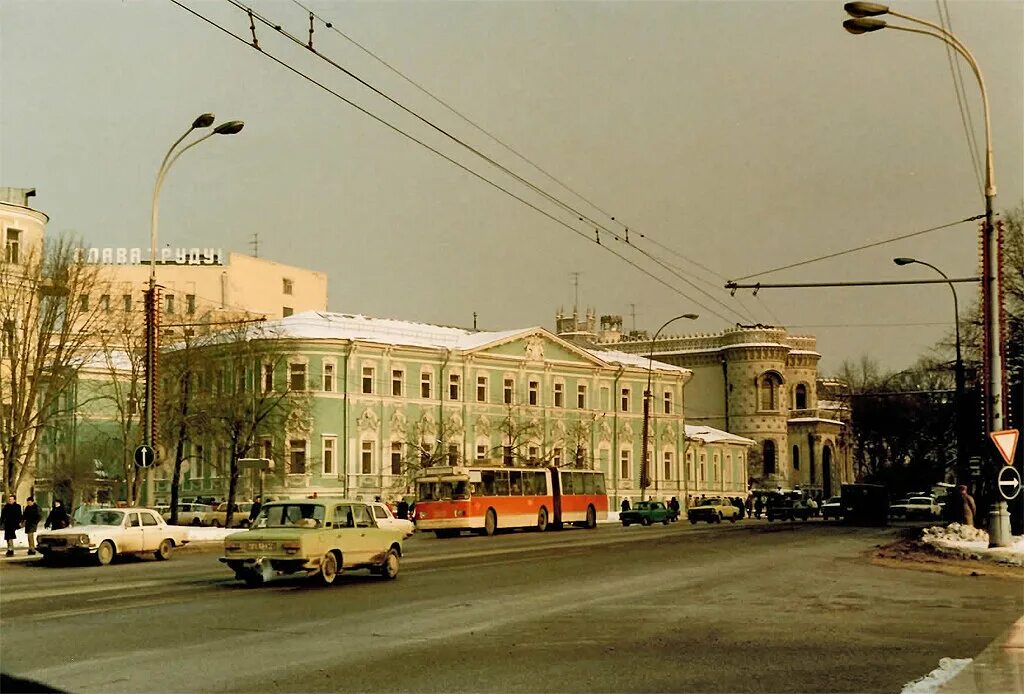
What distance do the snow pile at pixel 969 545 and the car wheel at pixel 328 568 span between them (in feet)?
47.9

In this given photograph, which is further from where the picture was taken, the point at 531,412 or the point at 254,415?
the point at 531,412

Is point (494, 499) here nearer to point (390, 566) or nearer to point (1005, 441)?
point (390, 566)

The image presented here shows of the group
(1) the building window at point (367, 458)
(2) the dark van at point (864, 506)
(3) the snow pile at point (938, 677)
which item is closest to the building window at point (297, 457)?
(1) the building window at point (367, 458)

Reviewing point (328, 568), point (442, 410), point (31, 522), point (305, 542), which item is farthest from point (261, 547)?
point (442, 410)

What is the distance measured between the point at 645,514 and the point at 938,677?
5217cm

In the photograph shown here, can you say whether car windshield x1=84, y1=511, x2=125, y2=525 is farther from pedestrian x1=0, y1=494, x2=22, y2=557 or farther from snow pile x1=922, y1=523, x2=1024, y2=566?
snow pile x1=922, y1=523, x2=1024, y2=566

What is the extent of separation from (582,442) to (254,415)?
101 ft

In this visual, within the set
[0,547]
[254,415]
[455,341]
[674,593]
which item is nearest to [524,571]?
[674,593]

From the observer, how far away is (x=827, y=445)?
127 meters

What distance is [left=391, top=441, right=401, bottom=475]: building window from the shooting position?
73562 mm

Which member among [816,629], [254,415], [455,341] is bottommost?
[816,629]

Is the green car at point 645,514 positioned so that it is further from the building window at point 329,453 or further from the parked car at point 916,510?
the parked car at point 916,510

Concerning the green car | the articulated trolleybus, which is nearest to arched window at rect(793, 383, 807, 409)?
the green car

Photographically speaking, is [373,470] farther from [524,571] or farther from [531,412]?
[524,571]
